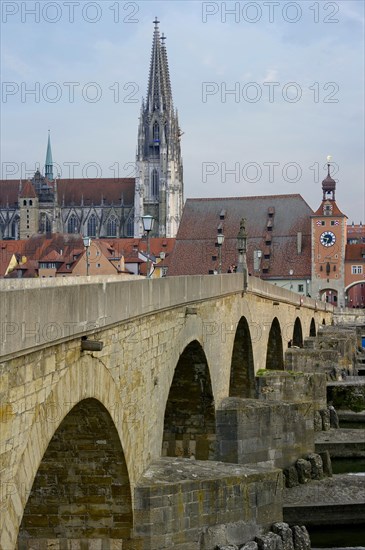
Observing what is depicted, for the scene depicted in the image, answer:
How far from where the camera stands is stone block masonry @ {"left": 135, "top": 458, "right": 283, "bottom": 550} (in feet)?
41.7

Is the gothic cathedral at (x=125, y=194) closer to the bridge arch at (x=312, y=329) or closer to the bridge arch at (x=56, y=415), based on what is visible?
the bridge arch at (x=312, y=329)

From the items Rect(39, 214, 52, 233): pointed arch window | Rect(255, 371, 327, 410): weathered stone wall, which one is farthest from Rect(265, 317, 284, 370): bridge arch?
Rect(39, 214, 52, 233): pointed arch window

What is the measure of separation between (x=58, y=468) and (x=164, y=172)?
134 meters

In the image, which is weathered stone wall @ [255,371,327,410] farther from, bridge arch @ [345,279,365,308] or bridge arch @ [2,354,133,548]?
bridge arch @ [345,279,365,308]

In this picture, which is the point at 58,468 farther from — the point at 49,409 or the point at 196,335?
the point at 196,335

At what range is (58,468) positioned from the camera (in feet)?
39.1

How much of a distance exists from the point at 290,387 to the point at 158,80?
123m

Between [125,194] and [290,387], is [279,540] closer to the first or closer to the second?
[290,387]

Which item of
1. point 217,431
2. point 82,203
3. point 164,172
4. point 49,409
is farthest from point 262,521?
point 82,203

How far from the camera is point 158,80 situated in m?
149

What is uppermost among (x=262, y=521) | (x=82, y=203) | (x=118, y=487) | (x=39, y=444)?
(x=82, y=203)

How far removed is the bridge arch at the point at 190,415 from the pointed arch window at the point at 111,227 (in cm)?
13239

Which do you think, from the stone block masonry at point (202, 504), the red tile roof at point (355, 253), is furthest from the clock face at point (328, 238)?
the stone block masonry at point (202, 504)

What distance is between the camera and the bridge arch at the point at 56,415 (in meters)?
7.57
